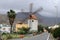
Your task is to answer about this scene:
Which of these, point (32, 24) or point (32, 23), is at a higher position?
point (32, 23)

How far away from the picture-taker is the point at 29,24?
90.9 meters

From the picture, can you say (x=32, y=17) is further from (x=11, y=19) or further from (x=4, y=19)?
(x=4, y=19)

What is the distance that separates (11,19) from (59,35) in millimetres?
45885

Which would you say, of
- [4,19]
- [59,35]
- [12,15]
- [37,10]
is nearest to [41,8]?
[37,10]

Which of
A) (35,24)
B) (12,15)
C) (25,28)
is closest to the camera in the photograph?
(12,15)

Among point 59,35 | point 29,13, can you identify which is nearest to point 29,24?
point 29,13

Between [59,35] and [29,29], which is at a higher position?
[59,35]

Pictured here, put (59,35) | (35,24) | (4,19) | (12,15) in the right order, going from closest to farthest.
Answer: (59,35)
(12,15)
(35,24)
(4,19)

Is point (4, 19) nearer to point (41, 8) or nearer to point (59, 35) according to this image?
point (41, 8)

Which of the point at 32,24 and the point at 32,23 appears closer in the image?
the point at 32,24

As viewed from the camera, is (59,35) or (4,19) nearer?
(59,35)

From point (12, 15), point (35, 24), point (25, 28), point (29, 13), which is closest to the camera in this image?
point (12, 15)

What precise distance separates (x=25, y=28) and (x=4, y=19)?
363 ft

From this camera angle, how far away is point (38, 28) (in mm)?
95000
